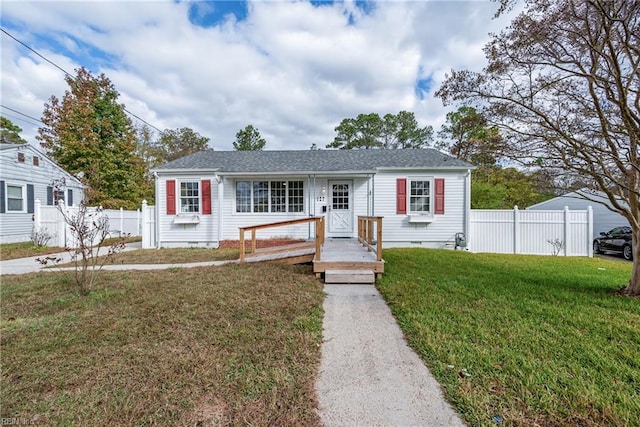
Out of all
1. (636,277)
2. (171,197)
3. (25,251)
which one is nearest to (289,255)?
(171,197)

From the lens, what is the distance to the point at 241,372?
7.57 feet

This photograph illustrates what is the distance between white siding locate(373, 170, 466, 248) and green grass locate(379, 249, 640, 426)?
170 inches

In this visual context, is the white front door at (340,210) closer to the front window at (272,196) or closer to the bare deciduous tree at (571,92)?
the front window at (272,196)

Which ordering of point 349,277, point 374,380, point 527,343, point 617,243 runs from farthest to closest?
point 617,243 < point 349,277 < point 527,343 < point 374,380

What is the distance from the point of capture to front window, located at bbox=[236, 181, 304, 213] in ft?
33.6

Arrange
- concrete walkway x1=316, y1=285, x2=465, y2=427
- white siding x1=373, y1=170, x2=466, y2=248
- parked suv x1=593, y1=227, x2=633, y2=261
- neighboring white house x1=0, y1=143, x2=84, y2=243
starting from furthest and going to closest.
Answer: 1. neighboring white house x1=0, y1=143, x2=84, y2=243
2. parked suv x1=593, y1=227, x2=633, y2=261
3. white siding x1=373, y1=170, x2=466, y2=248
4. concrete walkway x1=316, y1=285, x2=465, y2=427

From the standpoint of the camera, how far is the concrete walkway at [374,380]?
186 centimetres

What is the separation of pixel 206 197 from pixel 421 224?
A: 26.7 feet

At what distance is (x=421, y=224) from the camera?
32.7 ft

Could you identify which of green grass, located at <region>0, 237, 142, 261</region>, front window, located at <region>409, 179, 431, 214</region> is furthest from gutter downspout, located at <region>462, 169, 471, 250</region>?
green grass, located at <region>0, 237, 142, 261</region>

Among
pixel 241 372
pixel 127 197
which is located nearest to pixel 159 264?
pixel 241 372

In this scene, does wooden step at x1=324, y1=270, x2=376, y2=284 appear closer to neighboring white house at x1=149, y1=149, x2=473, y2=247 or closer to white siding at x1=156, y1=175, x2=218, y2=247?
neighboring white house at x1=149, y1=149, x2=473, y2=247

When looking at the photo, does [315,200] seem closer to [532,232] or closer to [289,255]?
[289,255]

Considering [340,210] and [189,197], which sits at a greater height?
[189,197]
